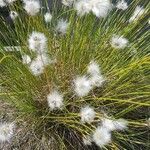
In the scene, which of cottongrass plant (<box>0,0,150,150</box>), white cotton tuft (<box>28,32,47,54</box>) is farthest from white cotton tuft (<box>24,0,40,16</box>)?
white cotton tuft (<box>28,32,47,54</box>)

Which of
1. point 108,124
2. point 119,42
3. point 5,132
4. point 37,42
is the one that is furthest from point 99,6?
point 5,132

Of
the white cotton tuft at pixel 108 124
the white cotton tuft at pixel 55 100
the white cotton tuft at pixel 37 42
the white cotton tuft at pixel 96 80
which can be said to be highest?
the white cotton tuft at pixel 37 42


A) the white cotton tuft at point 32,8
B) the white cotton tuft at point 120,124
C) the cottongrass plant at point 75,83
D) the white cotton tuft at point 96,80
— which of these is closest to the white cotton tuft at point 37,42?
the cottongrass plant at point 75,83

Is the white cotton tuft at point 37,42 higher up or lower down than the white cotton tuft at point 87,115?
higher up

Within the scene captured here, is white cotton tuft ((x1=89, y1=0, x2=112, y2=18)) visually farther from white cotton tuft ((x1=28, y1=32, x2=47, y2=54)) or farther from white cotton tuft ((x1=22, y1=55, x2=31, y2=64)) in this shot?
white cotton tuft ((x1=22, y1=55, x2=31, y2=64))

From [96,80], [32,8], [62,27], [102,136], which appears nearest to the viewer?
[102,136]

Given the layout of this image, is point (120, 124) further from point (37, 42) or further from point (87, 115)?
point (37, 42)

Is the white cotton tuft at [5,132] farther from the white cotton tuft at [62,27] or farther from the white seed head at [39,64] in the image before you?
the white cotton tuft at [62,27]
